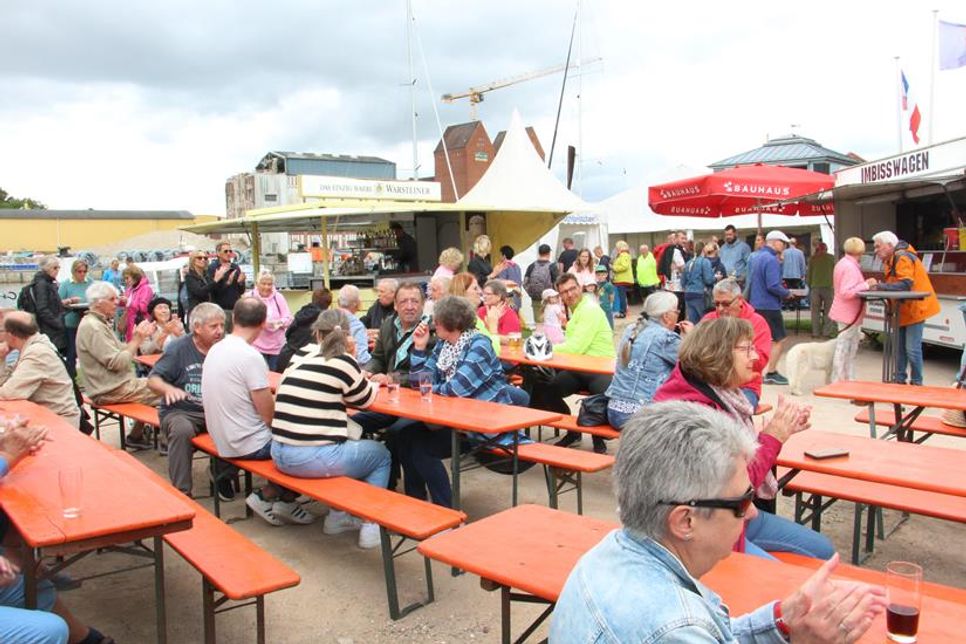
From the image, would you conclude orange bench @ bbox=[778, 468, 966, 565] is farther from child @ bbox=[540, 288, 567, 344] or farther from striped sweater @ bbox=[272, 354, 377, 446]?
child @ bbox=[540, 288, 567, 344]

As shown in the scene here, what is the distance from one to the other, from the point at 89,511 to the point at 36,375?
8.33ft

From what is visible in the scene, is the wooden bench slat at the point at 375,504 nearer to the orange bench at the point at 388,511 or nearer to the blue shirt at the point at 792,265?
the orange bench at the point at 388,511

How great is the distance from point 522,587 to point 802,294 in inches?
522

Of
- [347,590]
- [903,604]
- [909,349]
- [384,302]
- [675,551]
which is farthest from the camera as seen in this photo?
[909,349]

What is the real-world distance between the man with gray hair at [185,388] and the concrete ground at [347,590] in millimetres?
448

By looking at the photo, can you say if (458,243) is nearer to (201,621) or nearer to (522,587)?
(201,621)

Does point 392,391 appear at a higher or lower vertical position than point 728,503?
lower

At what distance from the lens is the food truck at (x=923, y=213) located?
8.78 metres

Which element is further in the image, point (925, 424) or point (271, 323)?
point (271, 323)

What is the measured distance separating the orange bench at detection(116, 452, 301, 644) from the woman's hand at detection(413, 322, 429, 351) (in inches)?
79.1

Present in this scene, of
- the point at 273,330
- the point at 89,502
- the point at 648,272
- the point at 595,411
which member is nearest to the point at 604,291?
the point at 648,272

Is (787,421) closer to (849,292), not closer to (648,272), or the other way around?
(849,292)

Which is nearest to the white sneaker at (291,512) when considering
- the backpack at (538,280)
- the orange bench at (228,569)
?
the orange bench at (228,569)

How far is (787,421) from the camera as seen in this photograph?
2518mm
